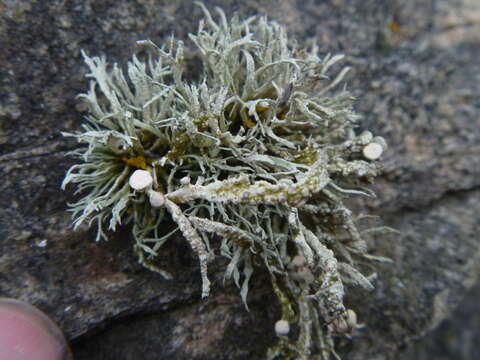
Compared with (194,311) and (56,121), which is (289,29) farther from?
(194,311)

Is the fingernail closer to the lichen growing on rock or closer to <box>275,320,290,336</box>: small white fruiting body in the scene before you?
the lichen growing on rock

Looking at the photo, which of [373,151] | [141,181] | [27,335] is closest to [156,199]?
[141,181]

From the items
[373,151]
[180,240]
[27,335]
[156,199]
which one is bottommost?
[27,335]

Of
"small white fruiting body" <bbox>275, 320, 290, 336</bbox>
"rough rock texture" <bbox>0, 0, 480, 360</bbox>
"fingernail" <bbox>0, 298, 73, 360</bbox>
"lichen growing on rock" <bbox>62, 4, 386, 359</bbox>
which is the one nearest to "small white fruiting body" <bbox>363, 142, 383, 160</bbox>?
"lichen growing on rock" <bbox>62, 4, 386, 359</bbox>

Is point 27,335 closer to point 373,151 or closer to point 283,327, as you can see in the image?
point 283,327

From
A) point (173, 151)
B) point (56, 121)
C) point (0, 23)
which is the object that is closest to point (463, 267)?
point (173, 151)
